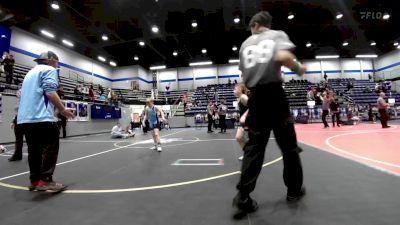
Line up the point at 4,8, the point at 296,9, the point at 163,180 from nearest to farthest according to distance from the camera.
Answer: the point at 163,180 < the point at 4,8 < the point at 296,9

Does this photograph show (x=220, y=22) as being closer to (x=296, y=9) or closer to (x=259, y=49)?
(x=296, y=9)

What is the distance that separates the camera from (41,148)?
3117mm

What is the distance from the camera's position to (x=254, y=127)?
86.4 inches

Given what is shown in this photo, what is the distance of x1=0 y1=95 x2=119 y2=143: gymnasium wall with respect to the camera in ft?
35.5

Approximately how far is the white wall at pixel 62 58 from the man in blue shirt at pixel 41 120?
66.8 ft

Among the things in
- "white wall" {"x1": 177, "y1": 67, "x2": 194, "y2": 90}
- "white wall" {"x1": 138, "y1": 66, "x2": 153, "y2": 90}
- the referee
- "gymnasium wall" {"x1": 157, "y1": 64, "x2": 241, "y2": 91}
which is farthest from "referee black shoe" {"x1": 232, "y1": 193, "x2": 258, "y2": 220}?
"white wall" {"x1": 177, "y1": 67, "x2": 194, "y2": 90}

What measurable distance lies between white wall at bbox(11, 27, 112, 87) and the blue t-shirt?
20311mm

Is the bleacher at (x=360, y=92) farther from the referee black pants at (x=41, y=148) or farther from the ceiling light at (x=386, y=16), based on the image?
the referee black pants at (x=41, y=148)

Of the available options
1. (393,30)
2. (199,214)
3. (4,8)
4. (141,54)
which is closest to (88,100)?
(4,8)

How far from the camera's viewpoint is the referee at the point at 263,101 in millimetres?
2070

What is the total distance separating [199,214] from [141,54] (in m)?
27.3

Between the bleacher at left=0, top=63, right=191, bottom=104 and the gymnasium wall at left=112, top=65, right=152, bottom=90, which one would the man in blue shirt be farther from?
the gymnasium wall at left=112, top=65, right=152, bottom=90

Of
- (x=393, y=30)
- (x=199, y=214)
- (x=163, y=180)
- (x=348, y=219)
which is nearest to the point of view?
(x=348, y=219)

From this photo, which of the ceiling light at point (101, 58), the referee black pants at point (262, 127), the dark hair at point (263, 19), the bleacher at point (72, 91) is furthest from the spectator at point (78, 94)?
the referee black pants at point (262, 127)
